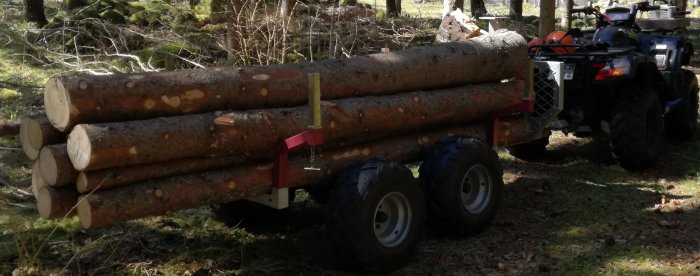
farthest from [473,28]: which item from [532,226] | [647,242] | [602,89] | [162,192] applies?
[162,192]

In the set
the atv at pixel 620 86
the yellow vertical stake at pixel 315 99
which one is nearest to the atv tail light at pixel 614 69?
the atv at pixel 620 86

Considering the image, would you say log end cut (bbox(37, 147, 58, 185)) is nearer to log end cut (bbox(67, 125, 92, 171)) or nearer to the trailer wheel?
log end cut (bbox(67, 125, 92, 171))

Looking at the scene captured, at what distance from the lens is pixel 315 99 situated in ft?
17.5

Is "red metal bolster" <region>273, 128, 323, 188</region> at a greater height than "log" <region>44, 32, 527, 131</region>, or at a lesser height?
lesser

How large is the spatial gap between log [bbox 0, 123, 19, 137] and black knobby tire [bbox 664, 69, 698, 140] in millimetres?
7888

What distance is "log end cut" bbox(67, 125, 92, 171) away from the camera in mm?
4355

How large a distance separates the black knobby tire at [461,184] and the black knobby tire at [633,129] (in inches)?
91.8

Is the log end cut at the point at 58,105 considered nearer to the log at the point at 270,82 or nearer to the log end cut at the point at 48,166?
the log at the point at 270,82

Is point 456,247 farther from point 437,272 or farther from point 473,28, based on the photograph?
point 473,28

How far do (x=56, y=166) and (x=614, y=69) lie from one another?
19.9 feet

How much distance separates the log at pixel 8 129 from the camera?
5056mm

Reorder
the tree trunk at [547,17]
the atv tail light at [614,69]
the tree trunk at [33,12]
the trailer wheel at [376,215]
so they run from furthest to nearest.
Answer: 1. the tree trunk at [33,12]
2. the tree trunk at [547,17]
3. the atv tail light at [614,69]
4. the trailer wheel at [376,215]

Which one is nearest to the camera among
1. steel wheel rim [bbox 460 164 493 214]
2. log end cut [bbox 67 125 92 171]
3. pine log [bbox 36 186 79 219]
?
log end cut [bbox 67 125 92 171]

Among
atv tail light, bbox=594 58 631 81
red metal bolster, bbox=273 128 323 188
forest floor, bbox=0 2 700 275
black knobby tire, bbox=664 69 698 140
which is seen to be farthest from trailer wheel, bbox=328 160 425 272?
black knobby tire, bbox=664 69 698 140
